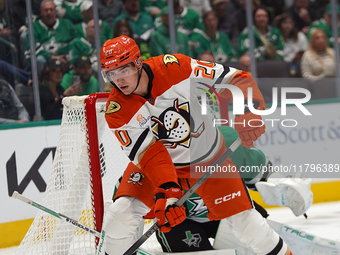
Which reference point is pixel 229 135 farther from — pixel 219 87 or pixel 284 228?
pixel 284 228

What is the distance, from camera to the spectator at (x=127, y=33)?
368 centimetres

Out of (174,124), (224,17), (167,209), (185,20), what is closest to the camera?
(167,209)

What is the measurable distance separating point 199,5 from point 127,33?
0.73 meters

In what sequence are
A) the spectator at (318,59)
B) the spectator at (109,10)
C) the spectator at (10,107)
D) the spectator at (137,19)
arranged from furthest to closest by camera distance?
the spectator at (318,59) → the spectator at (137,19) → the spectator at (109,10) → the spectator at (10,107)

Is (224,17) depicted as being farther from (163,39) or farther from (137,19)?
(137,19)

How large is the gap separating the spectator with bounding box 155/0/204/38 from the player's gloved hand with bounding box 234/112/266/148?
6.56 feet

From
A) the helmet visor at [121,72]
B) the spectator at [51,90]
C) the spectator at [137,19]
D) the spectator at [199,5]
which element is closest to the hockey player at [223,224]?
the helmet visor at [121,72]

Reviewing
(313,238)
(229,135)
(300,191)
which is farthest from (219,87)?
(313,238)

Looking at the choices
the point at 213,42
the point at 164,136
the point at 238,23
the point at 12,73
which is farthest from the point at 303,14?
the point at 164,136

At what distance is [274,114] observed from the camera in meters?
3.97

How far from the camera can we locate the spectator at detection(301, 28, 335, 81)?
4.29 metres

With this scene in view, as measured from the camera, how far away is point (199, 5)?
4.04 meters

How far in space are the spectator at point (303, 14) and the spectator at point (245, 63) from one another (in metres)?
0.71

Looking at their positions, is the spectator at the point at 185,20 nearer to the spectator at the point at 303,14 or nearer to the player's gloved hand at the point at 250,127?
the spectator at the point at 303,14
